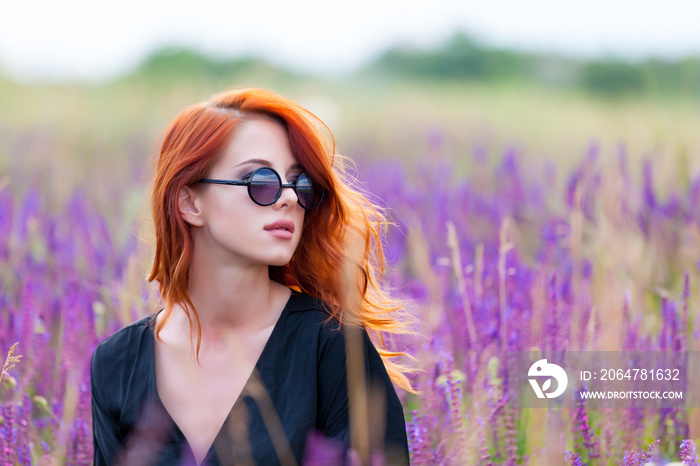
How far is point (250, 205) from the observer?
6.40ft

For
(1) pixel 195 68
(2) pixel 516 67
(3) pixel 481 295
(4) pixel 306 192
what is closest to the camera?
(4) pixel 306 192

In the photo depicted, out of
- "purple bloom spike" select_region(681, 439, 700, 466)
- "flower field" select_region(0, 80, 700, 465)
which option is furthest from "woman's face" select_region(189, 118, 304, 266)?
"purple bloom spike" select_region(681, 439, 700, 466)

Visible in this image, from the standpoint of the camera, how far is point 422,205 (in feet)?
15.0

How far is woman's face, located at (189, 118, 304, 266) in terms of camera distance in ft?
6.42

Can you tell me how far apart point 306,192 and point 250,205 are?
175 millimetres

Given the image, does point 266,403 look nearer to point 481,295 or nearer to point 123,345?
point 123,345

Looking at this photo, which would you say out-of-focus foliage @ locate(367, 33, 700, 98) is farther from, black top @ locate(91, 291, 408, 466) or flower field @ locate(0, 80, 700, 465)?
black top @ locate(91, 291, 408, 466)

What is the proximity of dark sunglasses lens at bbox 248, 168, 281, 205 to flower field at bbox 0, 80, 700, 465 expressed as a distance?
28.8 inches

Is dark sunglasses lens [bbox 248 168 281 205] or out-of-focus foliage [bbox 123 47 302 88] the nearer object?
dark sunglasses lens [bbox 248 168 281 205]

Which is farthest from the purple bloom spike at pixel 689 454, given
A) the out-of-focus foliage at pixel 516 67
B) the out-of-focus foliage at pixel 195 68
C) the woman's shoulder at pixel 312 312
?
the out-of-focus foliage at pixel 195 68

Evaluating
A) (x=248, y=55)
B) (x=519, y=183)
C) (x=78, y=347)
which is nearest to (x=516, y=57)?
(x=248, y=55)

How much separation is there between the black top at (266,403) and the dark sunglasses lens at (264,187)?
357 millimetres

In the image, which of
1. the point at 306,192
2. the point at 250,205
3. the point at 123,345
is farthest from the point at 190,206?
the point at 123,345

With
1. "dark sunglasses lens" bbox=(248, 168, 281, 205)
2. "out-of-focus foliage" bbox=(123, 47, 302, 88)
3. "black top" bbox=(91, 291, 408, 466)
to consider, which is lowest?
"black top" bbox=(91, 291, 408, 466)
